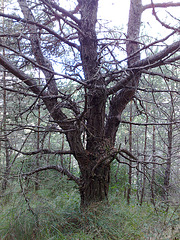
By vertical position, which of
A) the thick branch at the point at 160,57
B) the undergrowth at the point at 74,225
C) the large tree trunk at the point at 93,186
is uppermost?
the thick branch at the point at 160,57

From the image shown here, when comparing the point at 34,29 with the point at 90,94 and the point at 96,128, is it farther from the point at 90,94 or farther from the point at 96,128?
the point at 96,128

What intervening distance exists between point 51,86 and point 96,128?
42.9 inches

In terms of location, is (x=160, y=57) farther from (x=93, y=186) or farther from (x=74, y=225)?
(x=74, y=225)

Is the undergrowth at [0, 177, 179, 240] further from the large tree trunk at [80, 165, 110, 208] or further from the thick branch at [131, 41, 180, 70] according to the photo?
the thick branch at [131, 41, 180, 70]

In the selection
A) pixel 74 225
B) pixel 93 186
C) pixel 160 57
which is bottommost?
pixel 74 225

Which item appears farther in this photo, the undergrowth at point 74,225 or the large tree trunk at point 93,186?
the large tree trunk at point 93,186

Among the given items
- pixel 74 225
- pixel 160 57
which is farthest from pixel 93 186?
pixel 160 57

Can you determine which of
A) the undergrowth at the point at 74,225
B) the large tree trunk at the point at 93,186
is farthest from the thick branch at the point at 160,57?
the undergrowth at the point at 74,225

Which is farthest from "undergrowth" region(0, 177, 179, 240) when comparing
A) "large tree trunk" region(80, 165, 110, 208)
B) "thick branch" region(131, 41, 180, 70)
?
"thick branch" region(131, 41, 180, 70)

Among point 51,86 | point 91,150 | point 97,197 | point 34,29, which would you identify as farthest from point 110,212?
point 34,29

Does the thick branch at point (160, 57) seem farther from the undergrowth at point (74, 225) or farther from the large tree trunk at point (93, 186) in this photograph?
the undergrowth at point (74, 225)

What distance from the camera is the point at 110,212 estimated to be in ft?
11.4

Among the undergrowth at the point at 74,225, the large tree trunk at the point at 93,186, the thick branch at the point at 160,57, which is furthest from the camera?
the large tree trunk at the point at 93,186

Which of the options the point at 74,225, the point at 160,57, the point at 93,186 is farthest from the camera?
the point at 93,186
